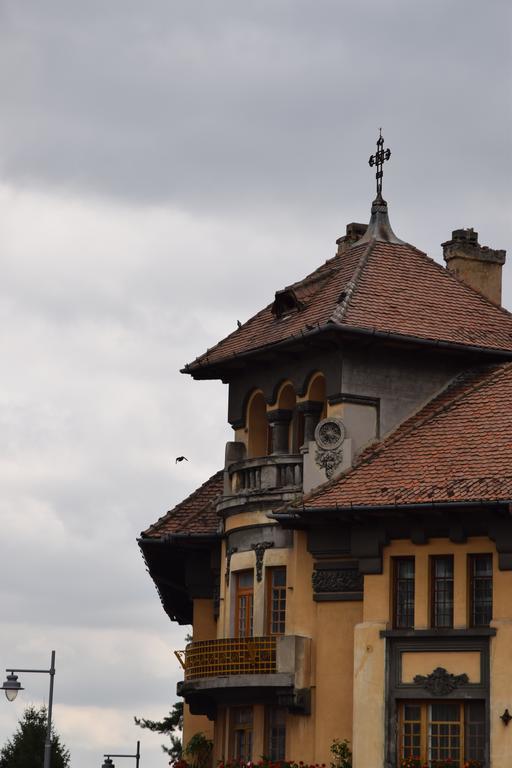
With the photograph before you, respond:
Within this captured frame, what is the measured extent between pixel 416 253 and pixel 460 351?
4860mm

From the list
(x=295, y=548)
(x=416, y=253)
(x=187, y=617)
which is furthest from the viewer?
(x=187, y=617)

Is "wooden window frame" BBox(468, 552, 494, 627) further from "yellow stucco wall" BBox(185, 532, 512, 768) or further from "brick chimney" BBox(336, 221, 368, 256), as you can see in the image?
"brick chimney" BBox(336, 221, 368, 256)

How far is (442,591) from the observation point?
45.5 meters

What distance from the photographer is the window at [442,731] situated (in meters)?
44.2

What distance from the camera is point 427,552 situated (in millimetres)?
45531

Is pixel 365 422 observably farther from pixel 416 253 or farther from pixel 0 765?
pixel 0 765

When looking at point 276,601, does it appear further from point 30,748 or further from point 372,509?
point 30,748

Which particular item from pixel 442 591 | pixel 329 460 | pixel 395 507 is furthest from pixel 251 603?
pixel 395 507

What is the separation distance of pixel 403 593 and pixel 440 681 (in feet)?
7.45

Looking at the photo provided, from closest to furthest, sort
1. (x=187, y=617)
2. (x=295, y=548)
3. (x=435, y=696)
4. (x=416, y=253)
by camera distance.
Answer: (x=435, y=696), (x=295, y=548), (x=416, y=253), (x=187, y=617)

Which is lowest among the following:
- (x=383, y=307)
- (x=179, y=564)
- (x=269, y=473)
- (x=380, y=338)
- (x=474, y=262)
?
(x=179, y=564)

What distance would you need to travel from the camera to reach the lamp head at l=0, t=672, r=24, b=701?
49.7 m

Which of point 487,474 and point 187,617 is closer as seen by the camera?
point 487,474

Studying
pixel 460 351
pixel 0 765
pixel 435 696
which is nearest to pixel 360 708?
pixel 435 696
